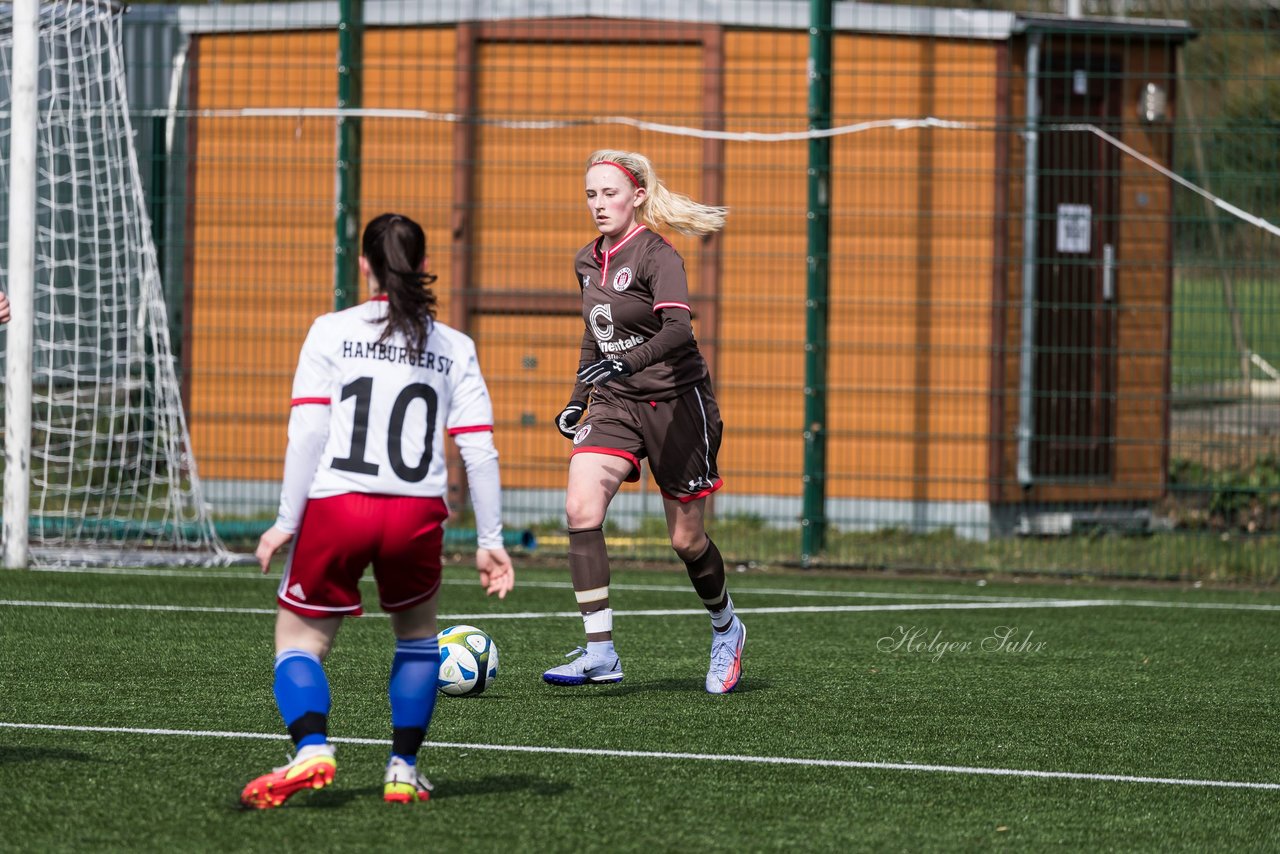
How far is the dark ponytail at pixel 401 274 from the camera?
4590 millimetres

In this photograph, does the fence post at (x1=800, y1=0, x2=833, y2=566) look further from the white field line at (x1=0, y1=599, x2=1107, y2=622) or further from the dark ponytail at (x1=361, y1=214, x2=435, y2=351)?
the dark ponytail at (x1=361, y1=214, x2=435, y2=351)

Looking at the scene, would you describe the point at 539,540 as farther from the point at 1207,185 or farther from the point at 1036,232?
the point at 1207,185

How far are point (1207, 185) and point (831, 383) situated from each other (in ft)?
9.01

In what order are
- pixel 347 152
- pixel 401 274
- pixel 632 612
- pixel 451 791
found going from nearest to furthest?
pixel 401 274
pixel 451 791
pixel 632 612
pixel 347 152

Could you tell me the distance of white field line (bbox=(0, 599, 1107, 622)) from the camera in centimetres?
874

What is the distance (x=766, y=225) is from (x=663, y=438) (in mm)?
5868

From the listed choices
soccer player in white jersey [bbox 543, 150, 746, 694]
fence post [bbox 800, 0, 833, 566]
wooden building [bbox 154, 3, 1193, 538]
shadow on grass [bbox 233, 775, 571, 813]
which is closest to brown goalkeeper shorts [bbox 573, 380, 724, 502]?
soccer player in white jersey [bbox 543, 150, 746, 694]

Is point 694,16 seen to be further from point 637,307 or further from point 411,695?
point 411,695

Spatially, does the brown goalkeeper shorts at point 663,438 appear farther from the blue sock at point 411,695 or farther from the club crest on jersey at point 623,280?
the blue sock at point 411,695

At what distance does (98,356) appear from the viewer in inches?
454

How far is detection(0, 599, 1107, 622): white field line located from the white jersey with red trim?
3.96m

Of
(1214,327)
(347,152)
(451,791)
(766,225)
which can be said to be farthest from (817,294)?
(451,791)

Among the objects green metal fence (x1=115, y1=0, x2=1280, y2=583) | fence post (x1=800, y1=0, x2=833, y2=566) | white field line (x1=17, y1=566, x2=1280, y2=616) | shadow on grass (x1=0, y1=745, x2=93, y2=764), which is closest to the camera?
shadow on grass (x1=0, y1=745, x2=93, y2=764)

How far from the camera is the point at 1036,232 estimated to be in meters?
12.2
